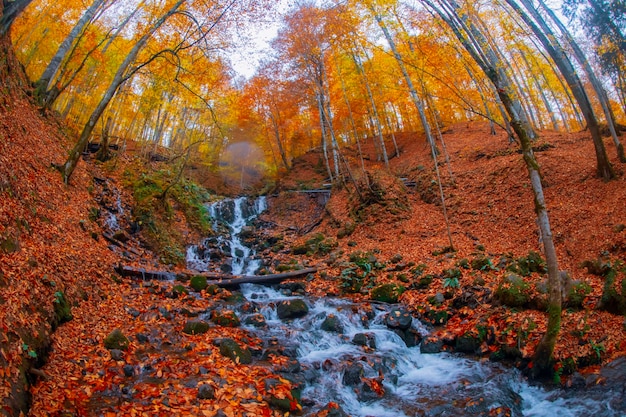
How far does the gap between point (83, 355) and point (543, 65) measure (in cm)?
2841

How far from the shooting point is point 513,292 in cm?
709

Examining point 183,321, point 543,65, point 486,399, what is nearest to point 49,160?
point 183,321

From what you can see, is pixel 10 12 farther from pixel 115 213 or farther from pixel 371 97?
pixel 371 97

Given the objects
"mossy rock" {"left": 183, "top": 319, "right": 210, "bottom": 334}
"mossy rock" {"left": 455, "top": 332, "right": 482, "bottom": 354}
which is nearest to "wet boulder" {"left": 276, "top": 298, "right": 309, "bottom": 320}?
"mossy rock" {"left": 183, "top": 319, "right": 210, "bottom": 334}

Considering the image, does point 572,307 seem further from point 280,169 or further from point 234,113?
point 280,169

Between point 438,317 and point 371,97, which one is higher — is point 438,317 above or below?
below

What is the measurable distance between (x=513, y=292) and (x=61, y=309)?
856 cm

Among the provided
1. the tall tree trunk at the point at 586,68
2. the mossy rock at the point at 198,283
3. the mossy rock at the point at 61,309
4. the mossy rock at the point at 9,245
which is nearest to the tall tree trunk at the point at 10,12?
the mossy rock at the point at 9,245

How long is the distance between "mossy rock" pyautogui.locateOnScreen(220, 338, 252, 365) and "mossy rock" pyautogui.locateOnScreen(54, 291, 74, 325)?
2593 mm

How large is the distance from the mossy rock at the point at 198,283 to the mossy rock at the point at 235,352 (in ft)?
11.8

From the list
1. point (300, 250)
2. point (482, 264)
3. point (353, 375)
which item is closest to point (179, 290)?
point (353, 375)

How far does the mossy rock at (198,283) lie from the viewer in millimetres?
9539

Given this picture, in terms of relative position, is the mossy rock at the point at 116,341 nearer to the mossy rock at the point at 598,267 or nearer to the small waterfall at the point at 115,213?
the small waterfall at the point at 115,213

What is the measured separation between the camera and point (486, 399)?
206 inches
